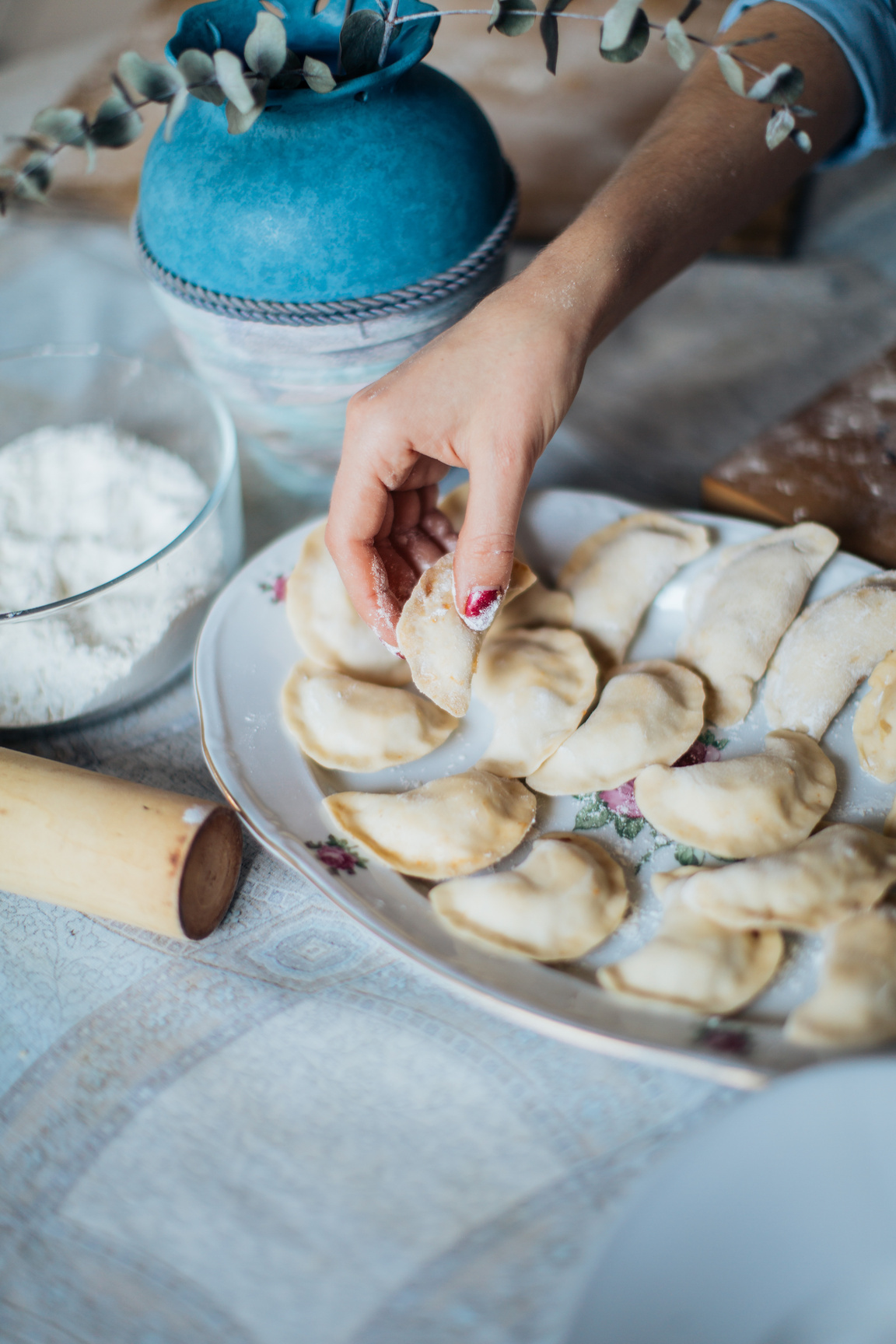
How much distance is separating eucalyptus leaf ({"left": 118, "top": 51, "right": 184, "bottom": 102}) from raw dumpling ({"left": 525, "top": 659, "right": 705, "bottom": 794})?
720mm

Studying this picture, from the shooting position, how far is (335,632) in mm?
1022

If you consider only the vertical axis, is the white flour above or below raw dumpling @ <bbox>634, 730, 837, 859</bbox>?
above

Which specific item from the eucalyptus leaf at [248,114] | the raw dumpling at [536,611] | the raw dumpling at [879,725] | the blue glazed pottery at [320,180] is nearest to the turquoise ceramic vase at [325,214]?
the blue glazed pottery at [320,180]

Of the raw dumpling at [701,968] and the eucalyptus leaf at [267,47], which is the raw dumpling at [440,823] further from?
the eucalyptus leaf at [267,47]

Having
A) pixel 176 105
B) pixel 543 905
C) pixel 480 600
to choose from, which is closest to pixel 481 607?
pixel 480 600

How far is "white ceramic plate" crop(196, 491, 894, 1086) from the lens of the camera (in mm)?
689

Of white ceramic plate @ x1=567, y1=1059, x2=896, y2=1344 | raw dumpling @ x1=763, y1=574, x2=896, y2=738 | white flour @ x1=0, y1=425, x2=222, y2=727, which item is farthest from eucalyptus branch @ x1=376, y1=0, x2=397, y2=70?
white ceramic plate @ x1=567, y1=1059, x2=896, y2=1344

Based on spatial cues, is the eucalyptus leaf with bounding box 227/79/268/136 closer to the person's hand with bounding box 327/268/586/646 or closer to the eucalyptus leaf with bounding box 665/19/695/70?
the person's hand with bounding box 327/268/586/646

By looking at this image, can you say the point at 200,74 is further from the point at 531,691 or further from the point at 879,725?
the point at 879,725

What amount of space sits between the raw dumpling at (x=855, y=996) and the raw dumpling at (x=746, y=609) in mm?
309

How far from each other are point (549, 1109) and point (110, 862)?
45 centimetres

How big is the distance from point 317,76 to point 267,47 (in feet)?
0.23

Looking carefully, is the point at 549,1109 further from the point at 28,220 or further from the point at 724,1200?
the point at 28,220

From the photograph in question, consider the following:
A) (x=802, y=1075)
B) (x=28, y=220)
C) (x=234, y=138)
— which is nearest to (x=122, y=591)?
(x=234, y=138)
